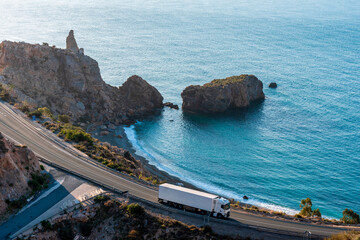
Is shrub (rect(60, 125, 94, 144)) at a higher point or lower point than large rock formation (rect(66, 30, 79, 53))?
lower

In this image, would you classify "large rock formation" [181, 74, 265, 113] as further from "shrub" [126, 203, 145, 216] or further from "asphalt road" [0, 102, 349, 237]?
"shrub" [126, 203, 145, 216]

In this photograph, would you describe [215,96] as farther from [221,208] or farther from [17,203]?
[17,203]

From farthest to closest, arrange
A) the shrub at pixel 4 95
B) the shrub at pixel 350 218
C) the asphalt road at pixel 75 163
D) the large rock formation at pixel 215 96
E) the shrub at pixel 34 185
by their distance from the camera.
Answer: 1. the large rock formation at pixel 215 96
2. the shrub at pixel 4 95
3. the shrub at pixel 350 218
4. the shrub at pixel 34 185
5. the asphalt road at pixel 75 163

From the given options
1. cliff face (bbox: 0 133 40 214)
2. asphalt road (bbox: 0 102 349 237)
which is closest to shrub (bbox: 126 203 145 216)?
asphalt road (bbox: 0 102 349 237)

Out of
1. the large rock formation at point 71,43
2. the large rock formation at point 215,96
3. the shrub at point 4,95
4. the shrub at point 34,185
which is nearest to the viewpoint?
the shrub at point 34,185

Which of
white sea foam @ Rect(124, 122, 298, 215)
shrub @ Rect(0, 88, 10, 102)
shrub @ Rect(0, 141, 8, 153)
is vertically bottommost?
white sea foam @ Rect(124, 122, 298, 215)

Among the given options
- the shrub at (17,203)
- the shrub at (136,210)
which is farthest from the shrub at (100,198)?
the shrub at (17,203)

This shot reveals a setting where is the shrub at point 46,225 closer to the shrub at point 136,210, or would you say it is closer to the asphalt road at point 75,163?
the shrub at point 136,210

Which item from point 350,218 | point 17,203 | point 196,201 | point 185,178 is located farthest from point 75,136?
point 350,218
